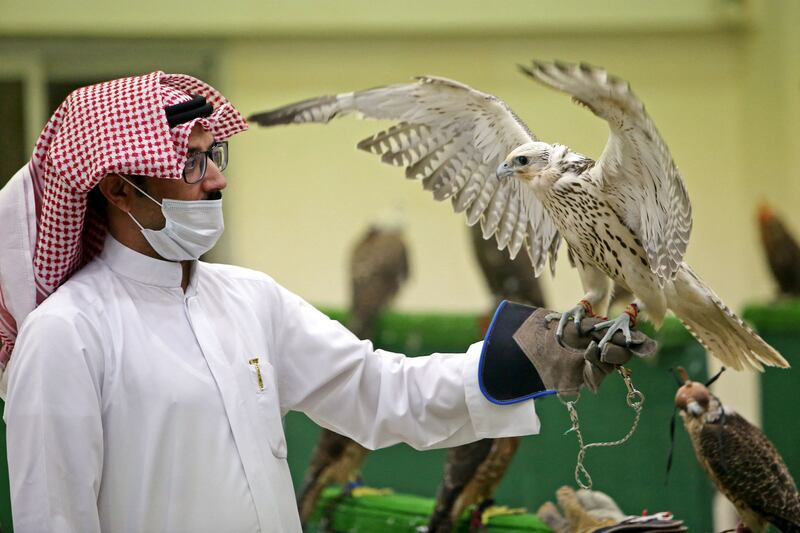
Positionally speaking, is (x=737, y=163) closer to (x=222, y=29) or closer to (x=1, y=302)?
(x=222, y=29)

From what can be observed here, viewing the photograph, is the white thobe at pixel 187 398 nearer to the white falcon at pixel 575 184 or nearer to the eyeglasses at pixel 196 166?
the eyeglasses at pixel 196 166

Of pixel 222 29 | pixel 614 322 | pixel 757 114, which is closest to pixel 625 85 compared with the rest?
pixel 614 322

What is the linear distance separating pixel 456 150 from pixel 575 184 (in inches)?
16.2

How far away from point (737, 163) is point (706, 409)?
A: 4.50 meters

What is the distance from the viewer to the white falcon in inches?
69.1

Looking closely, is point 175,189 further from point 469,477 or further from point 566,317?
point 469,477

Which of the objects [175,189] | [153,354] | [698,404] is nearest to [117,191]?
[175,189]

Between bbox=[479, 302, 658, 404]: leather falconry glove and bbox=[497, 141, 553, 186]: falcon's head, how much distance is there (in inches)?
10.4

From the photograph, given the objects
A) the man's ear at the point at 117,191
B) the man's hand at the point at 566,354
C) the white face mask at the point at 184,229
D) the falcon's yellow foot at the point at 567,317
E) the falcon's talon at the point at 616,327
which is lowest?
the man's hand at the point at 566,354

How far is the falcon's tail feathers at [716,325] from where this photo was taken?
1950 mm

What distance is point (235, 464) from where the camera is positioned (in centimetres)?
170

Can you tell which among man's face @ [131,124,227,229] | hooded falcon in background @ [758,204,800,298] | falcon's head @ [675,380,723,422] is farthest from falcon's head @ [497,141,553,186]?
hooded falcon in background @ [758,204,800,298]

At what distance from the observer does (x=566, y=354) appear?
1764mm

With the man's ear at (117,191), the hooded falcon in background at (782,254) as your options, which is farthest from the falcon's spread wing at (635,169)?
the hooded falcon in background at (782,254)
